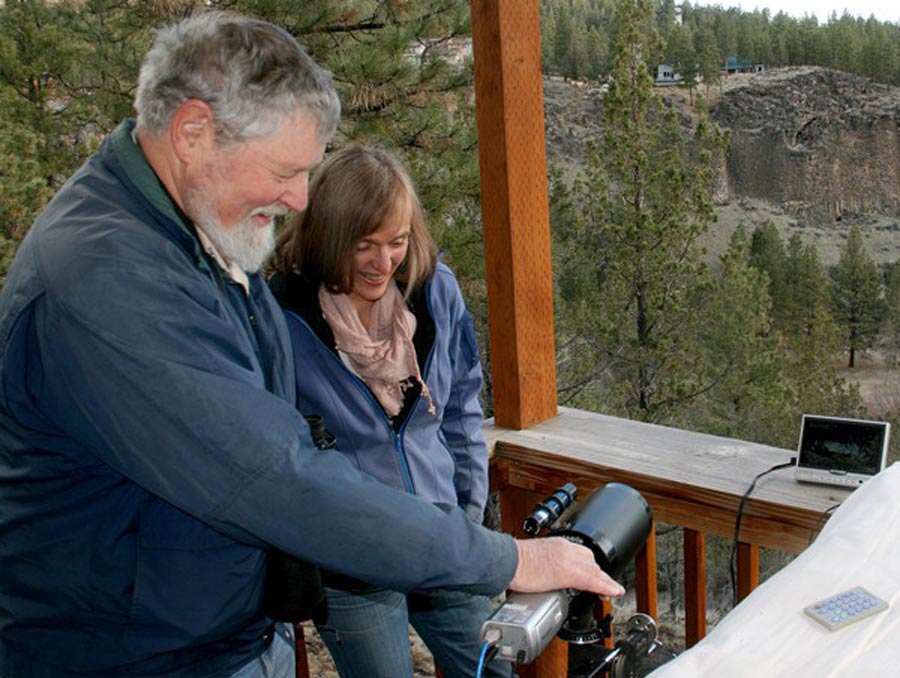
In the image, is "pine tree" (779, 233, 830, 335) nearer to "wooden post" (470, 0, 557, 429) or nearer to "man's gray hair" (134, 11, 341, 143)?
"wooden post" (470, 0, 557, 429)

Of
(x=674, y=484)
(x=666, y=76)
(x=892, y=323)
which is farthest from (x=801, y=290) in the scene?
(x=674, y=484)

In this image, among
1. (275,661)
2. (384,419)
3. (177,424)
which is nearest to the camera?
(177,424)

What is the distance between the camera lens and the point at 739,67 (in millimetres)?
35000

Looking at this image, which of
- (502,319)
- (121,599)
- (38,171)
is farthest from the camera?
(38,171)

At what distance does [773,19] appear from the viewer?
1382 inches

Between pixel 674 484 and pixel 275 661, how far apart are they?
2.54 feet

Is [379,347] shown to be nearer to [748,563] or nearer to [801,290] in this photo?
[748,563]

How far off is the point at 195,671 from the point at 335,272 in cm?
72

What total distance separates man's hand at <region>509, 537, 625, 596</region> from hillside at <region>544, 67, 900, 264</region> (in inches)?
1462

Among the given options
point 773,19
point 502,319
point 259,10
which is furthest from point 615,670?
point 773,19

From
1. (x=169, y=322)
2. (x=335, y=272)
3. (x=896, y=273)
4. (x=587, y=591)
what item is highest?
(x=169, y=322)

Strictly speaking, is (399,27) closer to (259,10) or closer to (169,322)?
(259,10)

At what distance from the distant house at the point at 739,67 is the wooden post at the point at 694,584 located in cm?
3169

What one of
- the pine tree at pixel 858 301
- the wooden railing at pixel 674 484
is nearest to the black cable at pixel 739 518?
the wooden railing at pixel 674 484
